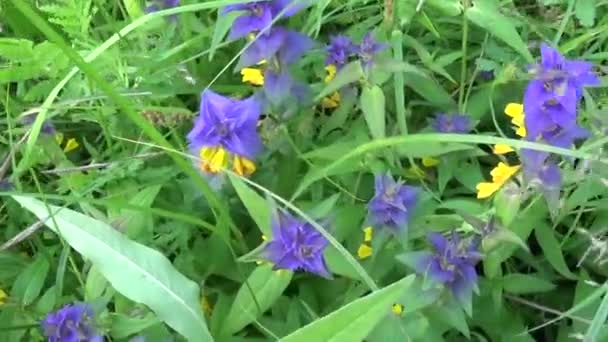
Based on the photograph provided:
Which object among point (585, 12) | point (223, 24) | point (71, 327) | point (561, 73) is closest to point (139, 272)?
point (71, 327)

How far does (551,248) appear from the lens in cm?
91

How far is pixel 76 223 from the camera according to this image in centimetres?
82

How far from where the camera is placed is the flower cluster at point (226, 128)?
85cm

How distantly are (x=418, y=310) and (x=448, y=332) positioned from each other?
7cm

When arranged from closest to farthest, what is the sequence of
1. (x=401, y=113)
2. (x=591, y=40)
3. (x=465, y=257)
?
(x=465, y=257) < (x=401, y=113) < (x=591, y=40)

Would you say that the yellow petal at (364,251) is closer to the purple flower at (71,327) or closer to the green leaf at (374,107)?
the green leaf at (374,107)

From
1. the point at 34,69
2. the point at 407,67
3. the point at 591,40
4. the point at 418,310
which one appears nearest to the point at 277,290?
the point at 418,310

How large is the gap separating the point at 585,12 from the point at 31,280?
2.04 ft

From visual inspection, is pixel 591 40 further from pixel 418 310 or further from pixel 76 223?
pixel 76 223

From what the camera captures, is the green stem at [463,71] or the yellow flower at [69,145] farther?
the yellow flower at [69,145]

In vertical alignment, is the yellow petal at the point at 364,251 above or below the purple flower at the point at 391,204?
below

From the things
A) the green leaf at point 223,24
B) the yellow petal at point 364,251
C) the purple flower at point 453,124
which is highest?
the green leaf at point 223,24

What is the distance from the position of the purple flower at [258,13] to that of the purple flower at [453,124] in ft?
0.61

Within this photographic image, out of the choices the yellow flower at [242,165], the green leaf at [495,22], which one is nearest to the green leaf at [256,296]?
the yellow flower at [242,165]
